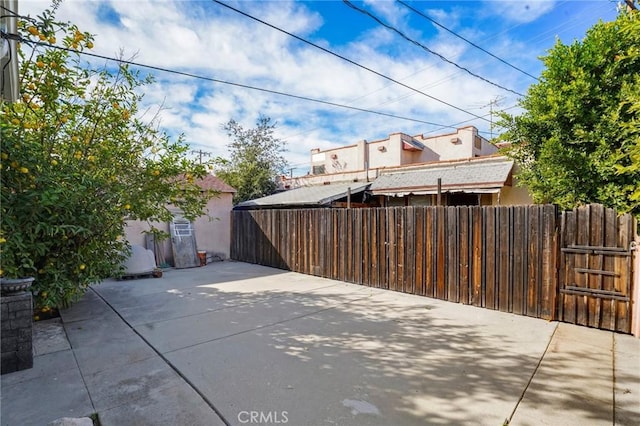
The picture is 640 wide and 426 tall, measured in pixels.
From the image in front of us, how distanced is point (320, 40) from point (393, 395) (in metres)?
6.33

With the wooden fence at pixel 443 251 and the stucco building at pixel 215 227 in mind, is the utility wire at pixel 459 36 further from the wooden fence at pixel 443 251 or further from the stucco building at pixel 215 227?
the stucco building at pixel 215 227

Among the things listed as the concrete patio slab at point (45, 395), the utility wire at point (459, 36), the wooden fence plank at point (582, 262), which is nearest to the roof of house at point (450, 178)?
the utility wire at point (459, 36)

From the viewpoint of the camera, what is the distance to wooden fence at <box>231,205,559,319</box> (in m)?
4.78

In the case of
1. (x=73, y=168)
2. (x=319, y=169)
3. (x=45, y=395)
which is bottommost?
(x=45, y=395)

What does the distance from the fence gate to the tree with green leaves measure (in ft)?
49.3

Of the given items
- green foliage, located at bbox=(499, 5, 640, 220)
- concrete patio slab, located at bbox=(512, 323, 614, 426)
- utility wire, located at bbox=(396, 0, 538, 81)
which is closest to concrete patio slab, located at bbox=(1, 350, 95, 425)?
concrete patio slab, located at bbox=(512, 323, 614, 426)

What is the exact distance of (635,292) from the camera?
3.96 meters

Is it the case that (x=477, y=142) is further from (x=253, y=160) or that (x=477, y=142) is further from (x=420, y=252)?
(x=420, y=252)

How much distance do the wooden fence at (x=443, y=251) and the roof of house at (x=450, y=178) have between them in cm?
367

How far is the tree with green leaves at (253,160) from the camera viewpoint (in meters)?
17.9

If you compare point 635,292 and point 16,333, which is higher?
point 635,292

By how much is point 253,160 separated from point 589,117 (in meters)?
15.6

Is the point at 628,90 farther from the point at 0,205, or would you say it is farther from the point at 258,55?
the point at 0,205

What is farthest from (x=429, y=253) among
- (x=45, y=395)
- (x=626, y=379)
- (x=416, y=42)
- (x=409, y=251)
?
(x=45, y=395)
